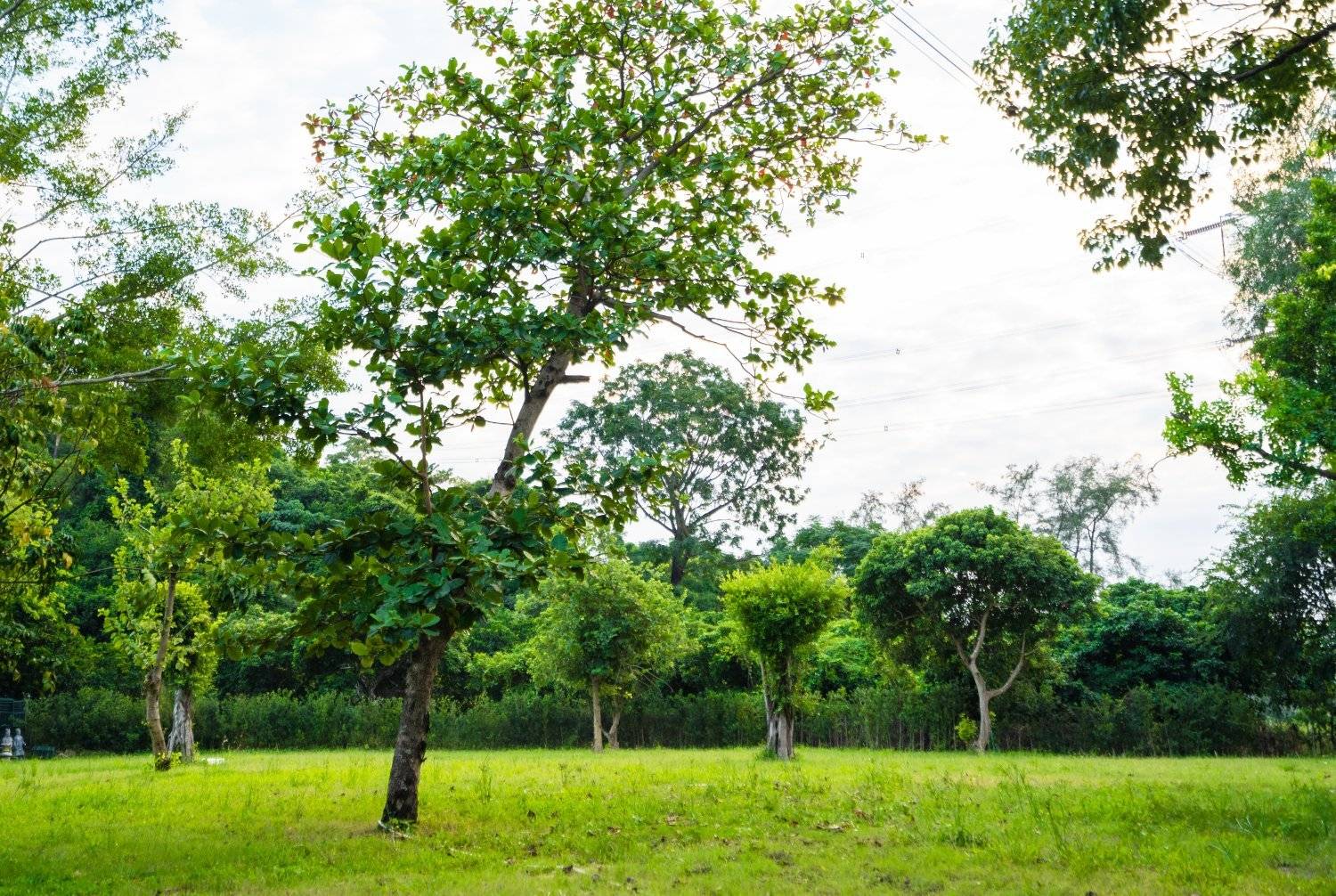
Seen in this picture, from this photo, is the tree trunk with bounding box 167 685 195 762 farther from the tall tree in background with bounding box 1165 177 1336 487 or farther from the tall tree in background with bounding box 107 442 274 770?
the tall tree in background with bounding box 1165 177 1336 487

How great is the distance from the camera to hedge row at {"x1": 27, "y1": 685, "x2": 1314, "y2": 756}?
2155cm

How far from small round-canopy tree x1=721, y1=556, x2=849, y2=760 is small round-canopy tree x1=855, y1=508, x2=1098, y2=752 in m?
3.58

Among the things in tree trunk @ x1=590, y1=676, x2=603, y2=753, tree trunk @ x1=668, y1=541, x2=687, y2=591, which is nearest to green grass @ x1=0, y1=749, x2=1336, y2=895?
tree trunk @ x1=590, y1=676, x2=603, y2=753

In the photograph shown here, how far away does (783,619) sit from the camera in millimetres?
16922

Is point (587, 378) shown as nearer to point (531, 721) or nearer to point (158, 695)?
point (158, 695)

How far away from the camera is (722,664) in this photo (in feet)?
89.9

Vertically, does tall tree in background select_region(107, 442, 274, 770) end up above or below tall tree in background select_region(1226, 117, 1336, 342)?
below

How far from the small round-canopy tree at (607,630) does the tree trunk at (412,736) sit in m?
13.5

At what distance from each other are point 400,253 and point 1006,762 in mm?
12284

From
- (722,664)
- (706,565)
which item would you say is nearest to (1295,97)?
(722,664)

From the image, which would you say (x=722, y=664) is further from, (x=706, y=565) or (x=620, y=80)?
(x=620, y=80)

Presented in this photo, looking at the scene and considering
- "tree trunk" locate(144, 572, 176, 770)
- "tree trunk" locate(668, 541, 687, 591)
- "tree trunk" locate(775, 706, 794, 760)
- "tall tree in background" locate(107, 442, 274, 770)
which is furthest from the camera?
"tree trunk" locate(668, 541, 687, 591)

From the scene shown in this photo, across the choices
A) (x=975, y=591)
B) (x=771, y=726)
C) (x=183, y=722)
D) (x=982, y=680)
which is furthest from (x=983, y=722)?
(x=183, y=722)

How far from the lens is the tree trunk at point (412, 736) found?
7.30m
